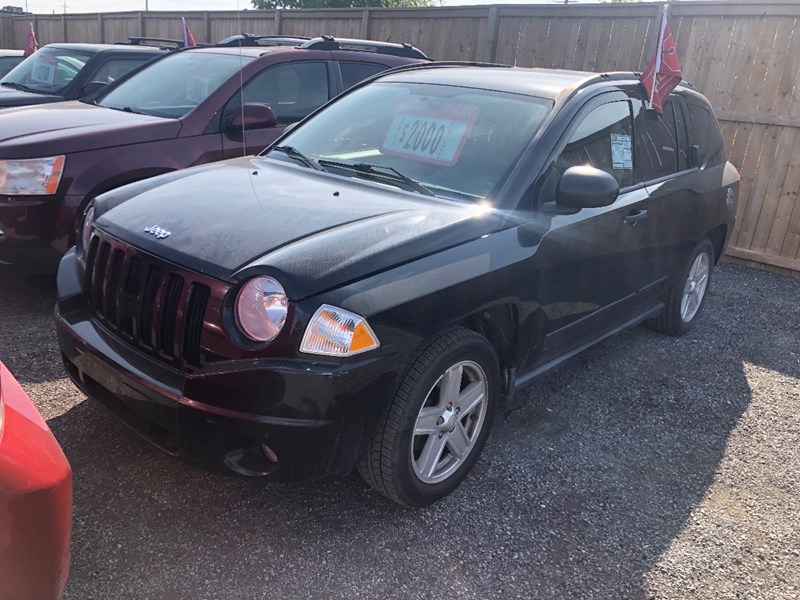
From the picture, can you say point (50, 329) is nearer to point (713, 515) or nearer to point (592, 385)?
point (592, 385)

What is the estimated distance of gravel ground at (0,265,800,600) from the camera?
260 centimetres

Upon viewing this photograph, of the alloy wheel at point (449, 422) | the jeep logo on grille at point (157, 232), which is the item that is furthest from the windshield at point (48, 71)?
the alloy wheel at point (449, 422)

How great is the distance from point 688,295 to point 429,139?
2.75m

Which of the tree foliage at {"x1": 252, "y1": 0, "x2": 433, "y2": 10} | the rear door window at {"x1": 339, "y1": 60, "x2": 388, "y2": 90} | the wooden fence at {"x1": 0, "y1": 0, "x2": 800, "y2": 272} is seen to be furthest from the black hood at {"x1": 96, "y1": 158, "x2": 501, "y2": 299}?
the tree foliage at {"x1": 252, "y1": 0, "x2": 433, "y2": 10}

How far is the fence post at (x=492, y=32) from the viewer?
9078mm

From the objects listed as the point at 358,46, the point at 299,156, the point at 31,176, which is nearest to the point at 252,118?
the point at 299,156

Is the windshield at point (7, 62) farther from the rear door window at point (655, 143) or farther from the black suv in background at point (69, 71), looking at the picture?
the rear door window at point (655, 143)

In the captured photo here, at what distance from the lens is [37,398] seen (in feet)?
11.7

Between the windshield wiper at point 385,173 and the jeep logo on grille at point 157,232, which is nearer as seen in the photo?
the jeep logo on grille at point 157,232

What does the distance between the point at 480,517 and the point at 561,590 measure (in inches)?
18.7

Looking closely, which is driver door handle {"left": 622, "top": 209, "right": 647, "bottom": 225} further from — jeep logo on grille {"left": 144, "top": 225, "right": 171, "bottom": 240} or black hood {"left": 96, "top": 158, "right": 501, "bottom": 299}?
jeep logo on grille {"left": 144, "top": 225, "right": 171, "bottom": 240}

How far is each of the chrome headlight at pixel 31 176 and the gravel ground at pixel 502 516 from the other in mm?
961

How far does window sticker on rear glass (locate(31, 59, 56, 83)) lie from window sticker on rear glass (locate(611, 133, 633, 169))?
21.9ft

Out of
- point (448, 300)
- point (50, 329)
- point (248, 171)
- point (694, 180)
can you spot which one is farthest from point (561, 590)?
point (50, 329)
